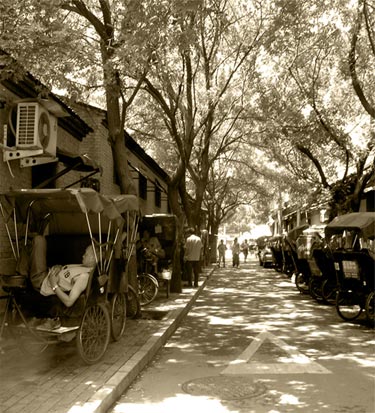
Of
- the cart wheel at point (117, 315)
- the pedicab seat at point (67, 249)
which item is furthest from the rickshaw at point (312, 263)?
the pedicab seat at point (67, 249)

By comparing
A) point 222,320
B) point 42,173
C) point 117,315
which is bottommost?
point 222,320

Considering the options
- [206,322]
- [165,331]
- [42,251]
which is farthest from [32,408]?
[206,322]

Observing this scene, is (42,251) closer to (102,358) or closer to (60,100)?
(102,358)

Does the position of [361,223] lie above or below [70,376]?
above

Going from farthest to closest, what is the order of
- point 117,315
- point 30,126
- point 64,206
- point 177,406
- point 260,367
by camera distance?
point 30,126 < point 117,315 < point 64,206 < point 260,367 < point 177,406

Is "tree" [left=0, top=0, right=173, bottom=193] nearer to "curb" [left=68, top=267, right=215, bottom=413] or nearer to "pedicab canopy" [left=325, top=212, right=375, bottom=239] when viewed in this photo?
"curb" [left=68, top=267, right=215, bottom=413]

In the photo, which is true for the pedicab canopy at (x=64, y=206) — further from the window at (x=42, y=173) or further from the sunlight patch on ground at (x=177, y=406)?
the window at (x=42, y=173)

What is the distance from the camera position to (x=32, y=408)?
496 cm

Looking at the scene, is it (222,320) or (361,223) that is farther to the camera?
(361,223)

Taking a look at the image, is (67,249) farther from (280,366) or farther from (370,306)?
(370,306)

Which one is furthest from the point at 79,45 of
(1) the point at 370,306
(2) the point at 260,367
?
(1) the point at 370,306

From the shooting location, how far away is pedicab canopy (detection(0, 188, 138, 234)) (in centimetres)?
688

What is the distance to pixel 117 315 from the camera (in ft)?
27.5

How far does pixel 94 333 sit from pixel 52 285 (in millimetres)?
818
